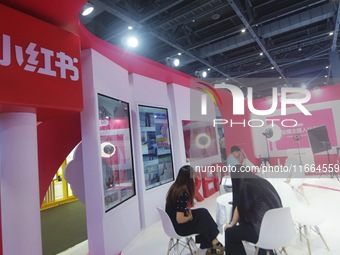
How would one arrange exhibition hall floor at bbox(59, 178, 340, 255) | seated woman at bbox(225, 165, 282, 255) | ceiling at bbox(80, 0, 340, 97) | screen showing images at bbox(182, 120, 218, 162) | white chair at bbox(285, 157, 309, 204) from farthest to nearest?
screen showing images at bbox(182, 120, 218, 162), ceiling at bbox(80, 0, 340, 97), white chair at bbox(285, 157, 309, 204), exhibition hall floor at bbox(59, 178, 340, 255), seated woman at bbox(225, 165, 282, 255)

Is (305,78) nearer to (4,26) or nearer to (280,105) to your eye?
(280,105)

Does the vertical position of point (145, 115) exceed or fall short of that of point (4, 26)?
it falls short

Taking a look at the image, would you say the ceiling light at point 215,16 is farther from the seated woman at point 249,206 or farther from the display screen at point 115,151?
the seated woman at point 249,206

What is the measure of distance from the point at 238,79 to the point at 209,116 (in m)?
4.21

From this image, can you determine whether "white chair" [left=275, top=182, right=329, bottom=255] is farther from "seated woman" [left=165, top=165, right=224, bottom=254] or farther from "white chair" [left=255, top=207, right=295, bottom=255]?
"seated woman" [left=165, top=165, right=224, bottom=254]

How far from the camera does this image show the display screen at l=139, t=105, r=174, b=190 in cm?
450

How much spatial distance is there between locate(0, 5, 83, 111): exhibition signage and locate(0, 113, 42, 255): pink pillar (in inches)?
10.9

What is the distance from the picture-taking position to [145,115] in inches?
180

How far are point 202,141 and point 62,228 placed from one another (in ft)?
12.4

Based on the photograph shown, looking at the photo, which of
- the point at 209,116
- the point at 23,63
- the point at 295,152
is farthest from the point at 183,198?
the point at 209,116

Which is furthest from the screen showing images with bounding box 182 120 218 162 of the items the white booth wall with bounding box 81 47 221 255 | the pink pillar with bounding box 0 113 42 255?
the pink pillar with bounding box 0 113 42 255

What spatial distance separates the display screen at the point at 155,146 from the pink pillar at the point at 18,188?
8.01 ft

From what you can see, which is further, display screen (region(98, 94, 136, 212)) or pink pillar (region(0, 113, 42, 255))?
display screen (region(98, 94, 136, 212))

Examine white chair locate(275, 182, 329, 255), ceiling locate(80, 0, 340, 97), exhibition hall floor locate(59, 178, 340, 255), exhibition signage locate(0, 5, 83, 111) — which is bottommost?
exhibition hall floor locate(59, 178, 340, 255)
